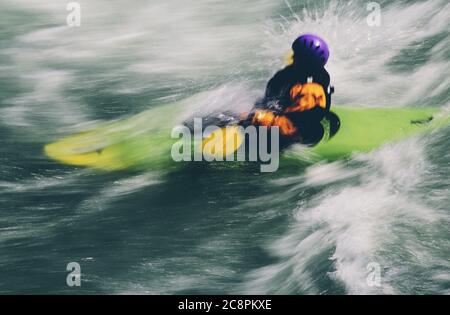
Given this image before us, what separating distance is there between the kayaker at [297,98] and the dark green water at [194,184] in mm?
52

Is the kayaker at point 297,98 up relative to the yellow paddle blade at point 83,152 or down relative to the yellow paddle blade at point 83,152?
up

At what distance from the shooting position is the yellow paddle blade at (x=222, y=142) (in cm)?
290

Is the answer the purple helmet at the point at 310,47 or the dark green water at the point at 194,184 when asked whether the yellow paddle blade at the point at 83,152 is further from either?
the purple helmet at the point at 310,47

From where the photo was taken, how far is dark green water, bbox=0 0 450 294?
2908mm

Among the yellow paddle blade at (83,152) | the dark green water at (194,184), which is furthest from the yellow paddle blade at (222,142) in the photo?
the yellow paddle blade at (83,152)

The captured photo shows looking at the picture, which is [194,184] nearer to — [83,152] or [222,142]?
[222,142]

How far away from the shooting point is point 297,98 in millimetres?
2906

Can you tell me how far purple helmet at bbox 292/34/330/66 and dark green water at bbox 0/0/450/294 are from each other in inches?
1.7

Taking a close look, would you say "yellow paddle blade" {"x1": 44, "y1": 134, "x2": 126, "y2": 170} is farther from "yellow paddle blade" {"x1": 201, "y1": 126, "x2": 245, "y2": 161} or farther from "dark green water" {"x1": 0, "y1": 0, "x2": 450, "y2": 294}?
"yellow paddle blade" {"x1": 201, "y1": 126, "x2": 245, "y2": 161}

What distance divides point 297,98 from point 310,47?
0.74ft

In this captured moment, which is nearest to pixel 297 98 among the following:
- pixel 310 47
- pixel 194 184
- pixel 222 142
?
pixel 310 47

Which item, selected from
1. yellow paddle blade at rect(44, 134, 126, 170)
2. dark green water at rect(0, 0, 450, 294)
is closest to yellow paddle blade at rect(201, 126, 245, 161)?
dark green water at rect(0, 0, 450, 294)
